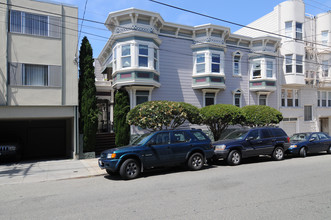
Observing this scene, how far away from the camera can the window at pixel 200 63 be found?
58.0ft

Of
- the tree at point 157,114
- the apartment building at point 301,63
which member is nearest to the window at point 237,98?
the apartment building at point 301,63

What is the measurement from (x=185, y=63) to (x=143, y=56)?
3.56 meters

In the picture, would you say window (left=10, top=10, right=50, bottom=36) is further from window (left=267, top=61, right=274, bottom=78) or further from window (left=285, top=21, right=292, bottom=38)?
window (left=285, top=21, right=292, bottom=38)

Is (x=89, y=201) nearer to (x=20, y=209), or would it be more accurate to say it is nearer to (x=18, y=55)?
(x=20, y=209)

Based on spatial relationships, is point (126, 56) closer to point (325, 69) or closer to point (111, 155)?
point (111, 155)

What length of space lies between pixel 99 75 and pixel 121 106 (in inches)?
387

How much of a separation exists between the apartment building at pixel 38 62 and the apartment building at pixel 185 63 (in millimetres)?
3027

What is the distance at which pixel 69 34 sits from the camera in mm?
13656

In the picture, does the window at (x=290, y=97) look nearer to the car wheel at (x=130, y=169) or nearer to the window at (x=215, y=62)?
the window at (x=215, y=62)

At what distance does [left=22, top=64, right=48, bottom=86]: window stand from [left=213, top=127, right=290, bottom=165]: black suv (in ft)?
31.4

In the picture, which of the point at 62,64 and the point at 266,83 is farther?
the point at 266,83

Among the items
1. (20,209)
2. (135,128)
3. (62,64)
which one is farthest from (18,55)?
(20,209)

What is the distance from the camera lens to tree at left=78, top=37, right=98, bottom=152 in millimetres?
14117

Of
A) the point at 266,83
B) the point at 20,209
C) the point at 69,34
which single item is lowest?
the point at 20,209
